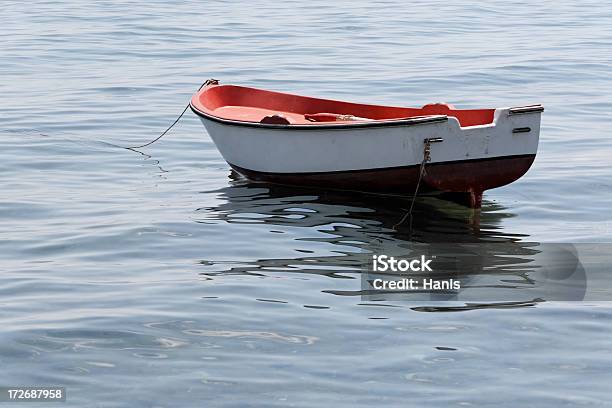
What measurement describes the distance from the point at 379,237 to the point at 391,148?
1217 mm

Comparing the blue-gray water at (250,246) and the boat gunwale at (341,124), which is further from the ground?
the boat gunwale at (341,124)

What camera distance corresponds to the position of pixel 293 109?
51.4ft

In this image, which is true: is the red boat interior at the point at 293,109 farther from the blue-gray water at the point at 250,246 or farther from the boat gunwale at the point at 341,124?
the blue-gray water at the point at 250,246

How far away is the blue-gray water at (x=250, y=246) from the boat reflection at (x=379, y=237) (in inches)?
1.7

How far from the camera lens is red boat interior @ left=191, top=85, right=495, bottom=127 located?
557 inches

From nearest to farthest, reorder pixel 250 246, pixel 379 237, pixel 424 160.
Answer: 1. pixel 250 246
2. pixel 379 237
3. pixel 424 160

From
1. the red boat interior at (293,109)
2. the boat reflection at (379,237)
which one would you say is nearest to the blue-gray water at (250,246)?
the boat reflection at (379,237)
